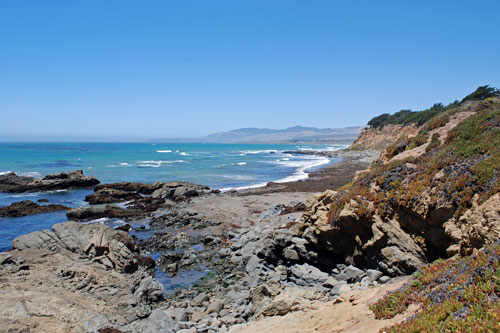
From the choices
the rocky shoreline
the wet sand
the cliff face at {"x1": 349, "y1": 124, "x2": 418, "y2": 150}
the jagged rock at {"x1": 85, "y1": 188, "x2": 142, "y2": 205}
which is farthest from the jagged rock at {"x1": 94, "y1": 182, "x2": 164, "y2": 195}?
the cliff face at {"x1": 349, "y1": 124, "x2": 418, "y2": 150}

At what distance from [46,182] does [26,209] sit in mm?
14054

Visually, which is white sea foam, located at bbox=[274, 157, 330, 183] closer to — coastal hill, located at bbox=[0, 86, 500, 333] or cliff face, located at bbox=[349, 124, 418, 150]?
coastal hill, located at bbox=[0, 86, 500, 333]

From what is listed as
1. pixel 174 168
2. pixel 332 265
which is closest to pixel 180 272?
pixel 332 265

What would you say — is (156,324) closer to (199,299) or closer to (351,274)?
(199,299)

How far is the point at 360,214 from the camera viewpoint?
12562 mm

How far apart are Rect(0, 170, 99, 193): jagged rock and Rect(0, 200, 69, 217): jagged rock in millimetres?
10964

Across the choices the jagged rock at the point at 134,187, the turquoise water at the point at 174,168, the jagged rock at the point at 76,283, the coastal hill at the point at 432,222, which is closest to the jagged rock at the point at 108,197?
the jagged rock at the point at 134,187

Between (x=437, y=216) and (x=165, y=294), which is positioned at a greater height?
(x=437, y=216)

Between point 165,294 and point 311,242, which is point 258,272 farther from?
point 165,294

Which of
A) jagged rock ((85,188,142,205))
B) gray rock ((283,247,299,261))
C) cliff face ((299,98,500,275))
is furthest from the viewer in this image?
jagged rock ((85,188,142,205))

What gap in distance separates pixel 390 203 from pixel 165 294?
31.9 feet

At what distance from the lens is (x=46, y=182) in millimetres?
40500

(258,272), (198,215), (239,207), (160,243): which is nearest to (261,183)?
(239,207)

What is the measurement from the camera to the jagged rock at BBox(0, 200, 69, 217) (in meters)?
26.8
